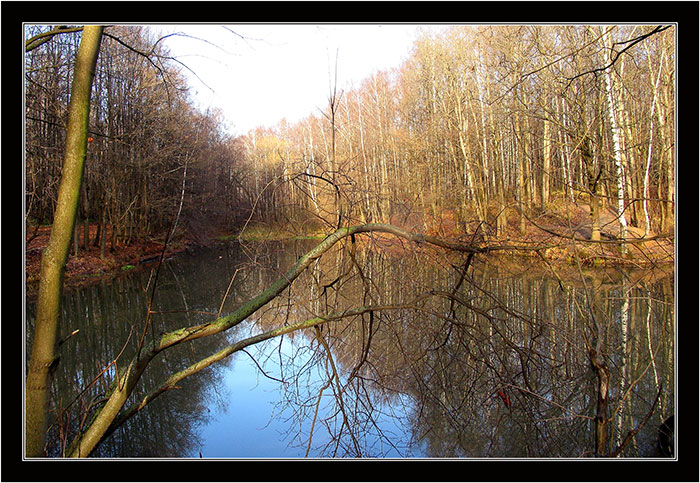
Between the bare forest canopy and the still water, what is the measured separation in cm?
43

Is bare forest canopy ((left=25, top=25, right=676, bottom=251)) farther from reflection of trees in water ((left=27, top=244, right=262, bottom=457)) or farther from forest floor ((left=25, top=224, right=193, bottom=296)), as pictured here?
reflection of trees in water ((left=27, top=244, right=262, bottom=457))

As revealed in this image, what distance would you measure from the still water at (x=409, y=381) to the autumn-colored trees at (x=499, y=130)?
1.60ft

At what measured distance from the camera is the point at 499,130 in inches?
579

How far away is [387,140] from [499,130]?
32.5 ft

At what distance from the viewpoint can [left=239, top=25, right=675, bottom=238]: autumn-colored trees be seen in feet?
8.50

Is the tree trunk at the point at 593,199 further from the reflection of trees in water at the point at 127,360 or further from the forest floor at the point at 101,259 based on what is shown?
the forest floor at the point at 101,259

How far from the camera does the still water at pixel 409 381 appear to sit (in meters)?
2.49

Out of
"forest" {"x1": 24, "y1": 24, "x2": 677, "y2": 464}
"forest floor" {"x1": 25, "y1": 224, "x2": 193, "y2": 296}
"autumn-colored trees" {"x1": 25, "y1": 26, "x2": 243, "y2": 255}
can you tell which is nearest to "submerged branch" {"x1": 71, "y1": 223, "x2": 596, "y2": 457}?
"forest" {"x1": 24, "y1": 24, "x2": 677, "y2": 464}

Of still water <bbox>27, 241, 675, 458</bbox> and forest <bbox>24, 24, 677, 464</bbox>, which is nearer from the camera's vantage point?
forest <bbox>24, 24, 677, 464</bbox>

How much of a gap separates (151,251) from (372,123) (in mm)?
10930

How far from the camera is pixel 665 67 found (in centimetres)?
970

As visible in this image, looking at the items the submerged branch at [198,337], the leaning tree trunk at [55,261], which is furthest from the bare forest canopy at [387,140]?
the leaning tree trunk at [55,261]

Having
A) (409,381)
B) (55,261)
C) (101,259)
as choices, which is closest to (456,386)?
(409,381)
